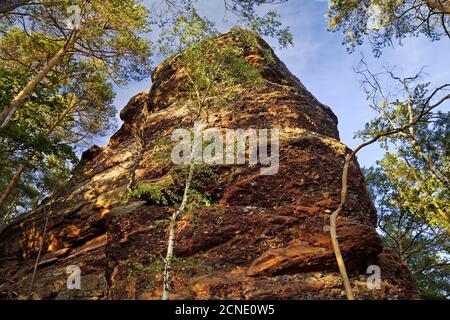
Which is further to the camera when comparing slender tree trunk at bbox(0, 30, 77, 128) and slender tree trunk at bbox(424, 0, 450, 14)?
slender tree trunk at bbox(0, 30, 77, 128)

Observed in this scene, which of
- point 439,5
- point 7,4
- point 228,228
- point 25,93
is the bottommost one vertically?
Answer: point 228,228

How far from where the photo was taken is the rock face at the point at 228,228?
6926 mm

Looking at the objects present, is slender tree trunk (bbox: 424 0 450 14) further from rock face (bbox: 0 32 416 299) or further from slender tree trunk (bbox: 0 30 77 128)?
slender tree trunk (bbox: 0 30 77 128)

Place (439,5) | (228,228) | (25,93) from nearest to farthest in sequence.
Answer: (228,228) < (439,5) < (25,93)

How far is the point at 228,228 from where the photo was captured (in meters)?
8.19

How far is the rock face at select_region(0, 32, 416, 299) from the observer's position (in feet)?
22.7

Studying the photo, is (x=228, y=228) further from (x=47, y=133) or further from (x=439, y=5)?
(x=47, y=133)

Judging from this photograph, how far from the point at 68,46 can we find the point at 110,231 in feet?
28.9

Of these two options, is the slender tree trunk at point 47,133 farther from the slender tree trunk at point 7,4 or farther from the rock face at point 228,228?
the slender tree trunk at point 7,4

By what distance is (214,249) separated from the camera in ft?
25.9

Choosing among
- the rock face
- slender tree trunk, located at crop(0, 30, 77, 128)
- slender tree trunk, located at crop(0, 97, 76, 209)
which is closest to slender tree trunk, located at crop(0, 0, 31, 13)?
the rock face

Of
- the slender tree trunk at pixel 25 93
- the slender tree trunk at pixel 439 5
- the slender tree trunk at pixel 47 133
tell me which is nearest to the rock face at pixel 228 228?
the slender tree trunk at pixel 47 133

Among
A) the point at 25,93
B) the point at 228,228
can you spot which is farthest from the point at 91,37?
the point at 228,228

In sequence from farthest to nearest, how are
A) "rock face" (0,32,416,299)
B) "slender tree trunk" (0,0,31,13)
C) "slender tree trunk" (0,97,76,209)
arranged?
"slender tree trunk" (0,97,76,209) → "rock face" (0,32,416,299) → "slender tree trunk" (0,0,31,13)
